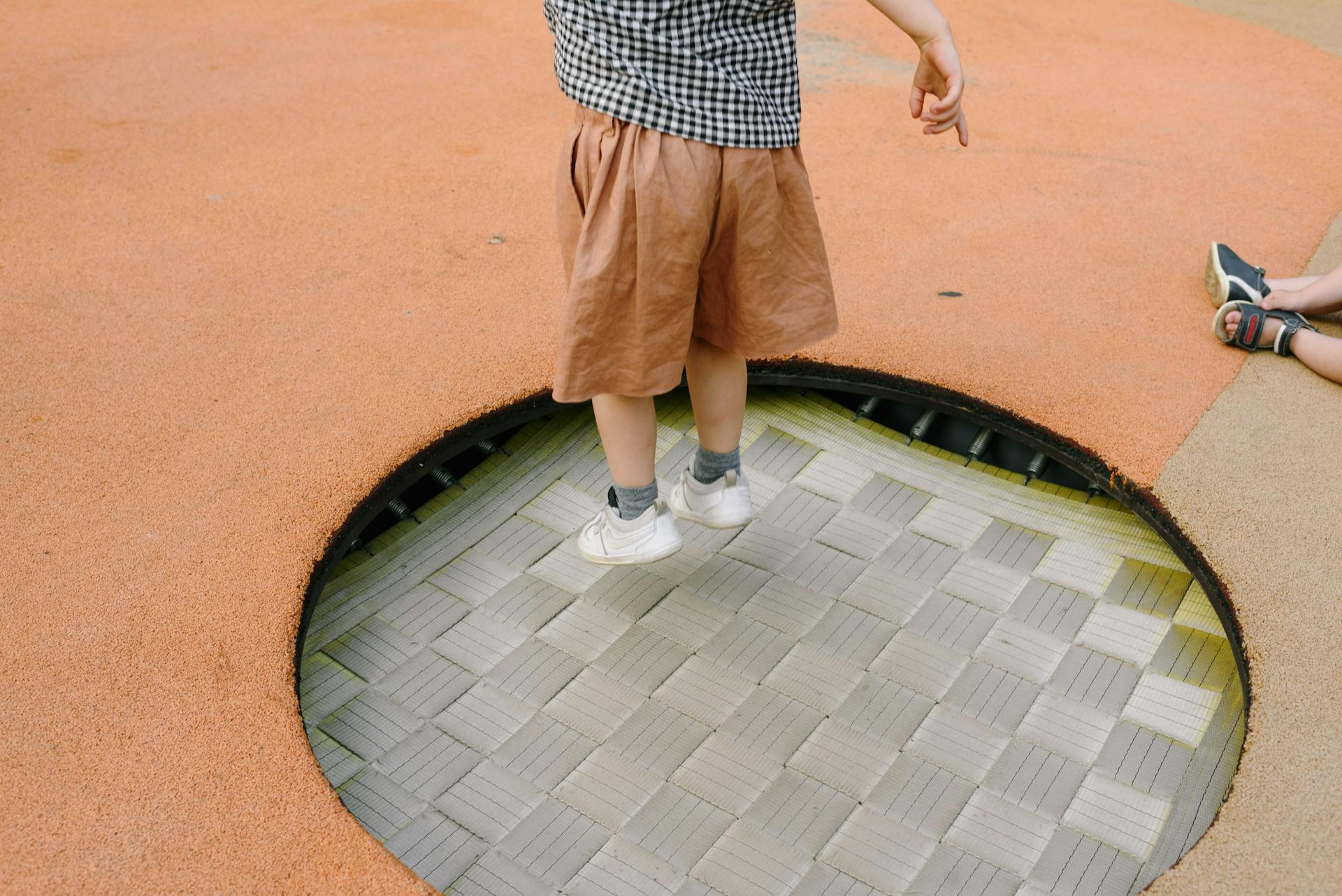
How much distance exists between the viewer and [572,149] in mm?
1330

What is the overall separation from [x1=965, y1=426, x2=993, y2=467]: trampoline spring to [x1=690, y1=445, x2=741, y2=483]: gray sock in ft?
1.94

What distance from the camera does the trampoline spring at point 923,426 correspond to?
211cm

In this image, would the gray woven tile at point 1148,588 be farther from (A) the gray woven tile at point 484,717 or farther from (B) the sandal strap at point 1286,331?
(A) the gray woven tile at point 484,717

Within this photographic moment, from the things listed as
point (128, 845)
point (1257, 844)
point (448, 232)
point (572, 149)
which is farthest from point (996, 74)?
point (128, 845)

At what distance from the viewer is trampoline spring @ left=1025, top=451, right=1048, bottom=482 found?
2.02 m

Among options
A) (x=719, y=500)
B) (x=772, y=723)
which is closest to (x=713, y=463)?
(x=719, y=500)

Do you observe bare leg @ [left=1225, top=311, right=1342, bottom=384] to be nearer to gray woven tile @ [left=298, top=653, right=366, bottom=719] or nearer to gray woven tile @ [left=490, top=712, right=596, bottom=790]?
gray woven tile @ [left=490, top=712, right=596, bottom=790]

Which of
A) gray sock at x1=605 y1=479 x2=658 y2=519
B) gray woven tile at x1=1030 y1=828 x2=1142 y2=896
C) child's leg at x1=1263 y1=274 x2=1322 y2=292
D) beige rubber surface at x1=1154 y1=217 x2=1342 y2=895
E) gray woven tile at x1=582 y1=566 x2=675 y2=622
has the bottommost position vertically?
gray woven tile at x1=1030 y1=828 x2=1142 y2=896

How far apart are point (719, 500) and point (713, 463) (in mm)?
60

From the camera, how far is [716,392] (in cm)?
157

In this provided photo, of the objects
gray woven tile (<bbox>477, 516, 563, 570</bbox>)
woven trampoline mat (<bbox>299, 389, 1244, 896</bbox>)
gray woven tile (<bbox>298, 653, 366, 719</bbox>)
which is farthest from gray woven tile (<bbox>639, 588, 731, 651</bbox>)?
gray woven tile (<bbox>298, 653, 366, 719</bbox>)

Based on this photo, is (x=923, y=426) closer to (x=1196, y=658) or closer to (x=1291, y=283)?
(x=1196, y=658)

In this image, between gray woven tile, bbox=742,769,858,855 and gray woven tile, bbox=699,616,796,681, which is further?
gray woven tile, bbox=699,616,796,681

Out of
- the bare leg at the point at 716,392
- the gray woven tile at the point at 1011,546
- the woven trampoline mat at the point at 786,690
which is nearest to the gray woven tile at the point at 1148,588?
the woven trampoline mat at the point at 786,690
